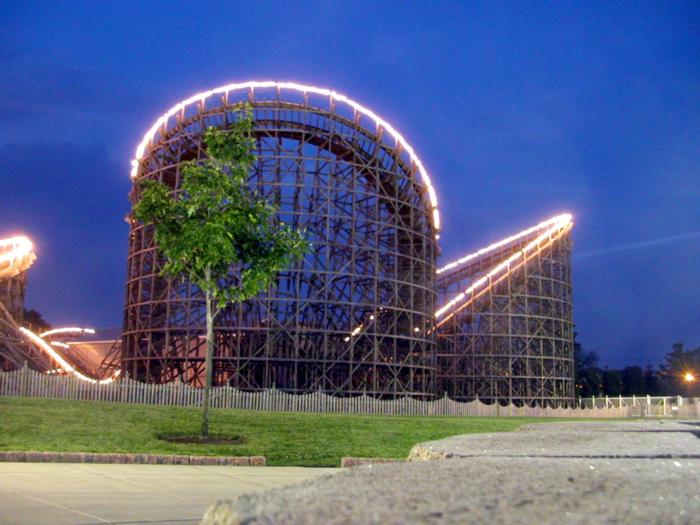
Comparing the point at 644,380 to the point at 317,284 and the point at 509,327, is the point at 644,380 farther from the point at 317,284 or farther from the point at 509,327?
the point at 317,284

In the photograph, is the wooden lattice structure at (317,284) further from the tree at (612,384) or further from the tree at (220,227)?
the tree at (612,384)

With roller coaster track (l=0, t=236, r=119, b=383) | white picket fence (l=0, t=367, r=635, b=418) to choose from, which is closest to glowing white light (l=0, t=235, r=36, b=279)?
roller coaster track (l=0, t=236, r=119, b=383)

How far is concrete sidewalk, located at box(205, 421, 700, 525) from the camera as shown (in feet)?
6.74

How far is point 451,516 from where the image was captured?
206cm

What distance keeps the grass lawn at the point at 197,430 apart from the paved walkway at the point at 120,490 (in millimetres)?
1920

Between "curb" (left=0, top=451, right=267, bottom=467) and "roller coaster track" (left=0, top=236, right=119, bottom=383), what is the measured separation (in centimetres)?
2342

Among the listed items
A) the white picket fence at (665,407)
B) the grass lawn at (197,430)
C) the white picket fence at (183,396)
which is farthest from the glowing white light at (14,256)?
the white picket fence at (665,407)

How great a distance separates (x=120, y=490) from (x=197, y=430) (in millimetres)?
8579

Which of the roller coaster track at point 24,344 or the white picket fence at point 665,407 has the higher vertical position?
the roller coaster track at point 24,344

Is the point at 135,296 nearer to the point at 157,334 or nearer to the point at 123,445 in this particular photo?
the point at 157,334

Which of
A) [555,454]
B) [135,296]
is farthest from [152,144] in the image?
[555,454]

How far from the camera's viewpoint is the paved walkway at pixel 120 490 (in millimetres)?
6422

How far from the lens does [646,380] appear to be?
8450 cm

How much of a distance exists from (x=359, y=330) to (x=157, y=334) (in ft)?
33.8
